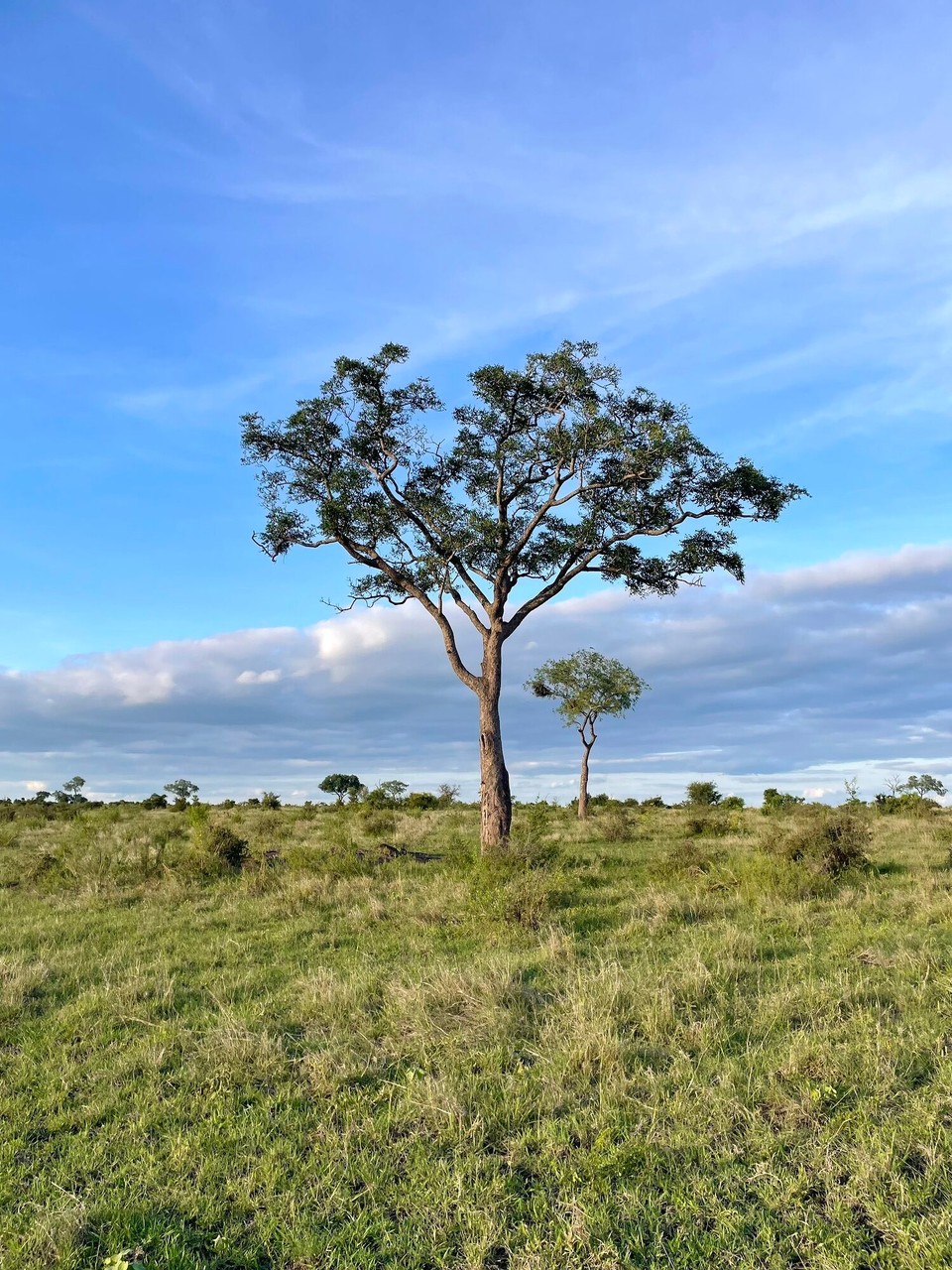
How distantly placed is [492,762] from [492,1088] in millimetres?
16332

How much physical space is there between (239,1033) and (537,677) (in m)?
37.4

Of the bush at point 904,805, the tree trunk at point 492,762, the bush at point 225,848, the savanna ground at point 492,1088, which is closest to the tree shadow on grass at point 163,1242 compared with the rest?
the savanna ground at point 492,1088

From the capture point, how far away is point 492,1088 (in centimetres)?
658

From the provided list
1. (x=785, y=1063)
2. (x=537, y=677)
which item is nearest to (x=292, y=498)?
(x=537, y=677)

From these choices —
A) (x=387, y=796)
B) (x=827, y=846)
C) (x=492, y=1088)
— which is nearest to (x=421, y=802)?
(x=387, y=796)

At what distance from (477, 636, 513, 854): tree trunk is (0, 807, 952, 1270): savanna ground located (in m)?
8.39

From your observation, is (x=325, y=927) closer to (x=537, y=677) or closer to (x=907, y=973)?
(x=907, y=973)

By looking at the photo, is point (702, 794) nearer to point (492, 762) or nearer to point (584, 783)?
point (584, 783)

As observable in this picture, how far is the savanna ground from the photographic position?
4.84 m

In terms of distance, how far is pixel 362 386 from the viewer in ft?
89.6

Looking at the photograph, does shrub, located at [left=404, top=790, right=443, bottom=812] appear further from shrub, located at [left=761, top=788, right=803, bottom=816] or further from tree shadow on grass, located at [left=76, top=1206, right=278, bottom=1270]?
tree shadow on grass, located at [left=76, top=1206, right=278, bottom=1270]

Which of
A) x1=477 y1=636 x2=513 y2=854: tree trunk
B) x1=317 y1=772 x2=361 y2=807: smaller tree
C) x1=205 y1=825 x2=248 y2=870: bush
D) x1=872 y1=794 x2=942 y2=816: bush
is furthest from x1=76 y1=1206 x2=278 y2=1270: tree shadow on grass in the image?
x1=317 y1=772 x2=361 y2=807: smaller tree

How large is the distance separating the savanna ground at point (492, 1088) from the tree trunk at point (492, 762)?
330 inches

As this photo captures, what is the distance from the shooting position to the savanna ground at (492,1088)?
4840mm
